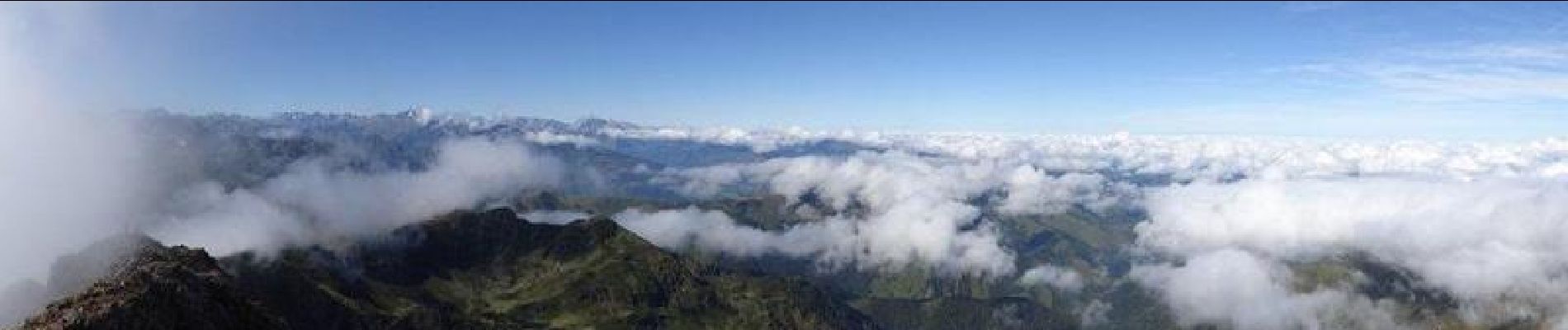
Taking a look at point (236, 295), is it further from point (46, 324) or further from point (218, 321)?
point (46, 324)

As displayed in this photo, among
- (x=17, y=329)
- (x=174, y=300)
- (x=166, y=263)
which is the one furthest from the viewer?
(x=166, y=263)

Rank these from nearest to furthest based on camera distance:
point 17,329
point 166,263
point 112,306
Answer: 1. point 17,329
2. point 112,306
3. point 166,263

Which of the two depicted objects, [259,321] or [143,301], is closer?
[143,301]

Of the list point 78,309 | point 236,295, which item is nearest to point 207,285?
point 236,295

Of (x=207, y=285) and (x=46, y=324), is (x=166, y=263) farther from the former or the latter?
(x=46, y=324)

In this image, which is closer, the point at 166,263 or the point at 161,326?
the point at 161,326

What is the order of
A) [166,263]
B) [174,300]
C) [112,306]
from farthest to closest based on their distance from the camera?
[166,263], [174,300], [112,306]

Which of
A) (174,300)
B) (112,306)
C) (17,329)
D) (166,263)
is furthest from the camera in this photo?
(166,263)

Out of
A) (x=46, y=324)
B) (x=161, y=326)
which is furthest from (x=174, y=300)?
(x=46, y=324)
